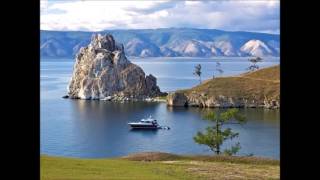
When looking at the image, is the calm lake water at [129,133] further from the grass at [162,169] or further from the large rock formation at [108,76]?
the large rock formation at [108,76]

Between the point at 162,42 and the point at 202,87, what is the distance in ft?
338

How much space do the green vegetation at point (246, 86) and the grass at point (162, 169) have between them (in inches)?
2106

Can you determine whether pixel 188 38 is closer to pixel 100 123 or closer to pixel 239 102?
pixel 239 102

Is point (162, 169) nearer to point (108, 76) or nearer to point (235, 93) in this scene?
point (235, 93)

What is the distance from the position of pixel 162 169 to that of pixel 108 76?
76243 mm

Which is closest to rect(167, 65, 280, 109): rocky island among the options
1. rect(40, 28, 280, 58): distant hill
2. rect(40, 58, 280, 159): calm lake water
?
rect(40, 58, 280, 159): calm lake water

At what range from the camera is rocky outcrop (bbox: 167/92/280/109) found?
6612cm

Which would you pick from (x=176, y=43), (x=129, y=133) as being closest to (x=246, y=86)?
(x=129, y=133)

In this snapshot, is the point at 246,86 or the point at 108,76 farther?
the point at 108,76

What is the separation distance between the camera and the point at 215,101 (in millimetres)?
67250

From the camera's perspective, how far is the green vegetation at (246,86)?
222ft

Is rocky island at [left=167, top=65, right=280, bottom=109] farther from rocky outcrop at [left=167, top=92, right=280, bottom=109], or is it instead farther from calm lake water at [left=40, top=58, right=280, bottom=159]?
calm lake water at [left=40, top=58, right=280, bottom=159]

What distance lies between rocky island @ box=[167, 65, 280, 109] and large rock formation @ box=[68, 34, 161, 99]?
13.7 m
